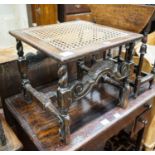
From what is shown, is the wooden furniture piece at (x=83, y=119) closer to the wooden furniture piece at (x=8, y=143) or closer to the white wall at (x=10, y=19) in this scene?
the wooden furniture piece at (x=8, y=143)

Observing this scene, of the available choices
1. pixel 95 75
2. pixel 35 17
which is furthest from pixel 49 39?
pixel 35 17

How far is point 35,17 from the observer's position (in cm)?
158

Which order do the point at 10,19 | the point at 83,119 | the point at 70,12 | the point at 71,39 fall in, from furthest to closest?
the point at 70,12 → the point at 10,19 → the point at 83,119 → the point at 71,39

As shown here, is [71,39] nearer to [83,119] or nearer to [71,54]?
[71,54]

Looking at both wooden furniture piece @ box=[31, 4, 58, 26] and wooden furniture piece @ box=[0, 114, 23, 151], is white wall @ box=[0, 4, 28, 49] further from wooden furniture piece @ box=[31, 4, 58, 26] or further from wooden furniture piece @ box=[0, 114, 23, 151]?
wooden furniture piece @ box=[0, 114, 23, 151]

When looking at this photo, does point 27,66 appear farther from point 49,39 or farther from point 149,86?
point 149,86

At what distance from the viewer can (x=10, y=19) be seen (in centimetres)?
150

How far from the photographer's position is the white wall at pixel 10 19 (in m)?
1.46

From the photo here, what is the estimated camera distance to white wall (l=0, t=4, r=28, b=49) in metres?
1.46

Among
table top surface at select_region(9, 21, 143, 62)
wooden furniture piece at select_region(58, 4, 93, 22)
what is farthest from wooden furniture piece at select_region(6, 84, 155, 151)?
wooden furniture piece at select_region(58, 4, 93, 22)

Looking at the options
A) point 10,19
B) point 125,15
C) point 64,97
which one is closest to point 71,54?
point 64,97

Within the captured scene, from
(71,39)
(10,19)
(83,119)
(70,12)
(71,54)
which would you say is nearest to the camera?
(71,54)

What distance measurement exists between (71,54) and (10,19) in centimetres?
108

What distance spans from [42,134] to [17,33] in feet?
1.30
